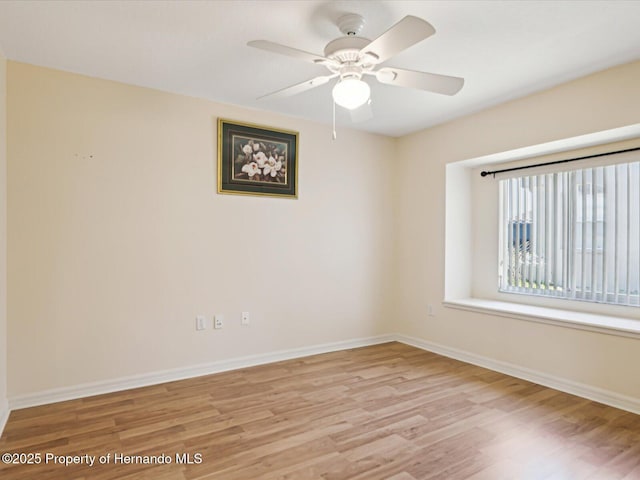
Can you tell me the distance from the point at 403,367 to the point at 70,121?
11.1ft

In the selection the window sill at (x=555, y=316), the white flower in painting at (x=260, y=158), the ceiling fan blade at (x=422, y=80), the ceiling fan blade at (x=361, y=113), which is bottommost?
the window sill at (x=555, y=316)

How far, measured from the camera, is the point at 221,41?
91.8 inches

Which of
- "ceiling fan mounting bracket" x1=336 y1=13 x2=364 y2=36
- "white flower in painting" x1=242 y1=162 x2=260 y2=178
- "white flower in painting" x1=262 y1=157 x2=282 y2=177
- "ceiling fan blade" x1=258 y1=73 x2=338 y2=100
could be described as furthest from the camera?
"white flower in painting" x1=262 y1=157 x2=282 y2=177

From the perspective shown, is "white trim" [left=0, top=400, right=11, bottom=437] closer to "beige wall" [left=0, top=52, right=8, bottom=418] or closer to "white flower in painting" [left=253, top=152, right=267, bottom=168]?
"beige wall" [left=0, top=52, right=8, bottom=418]

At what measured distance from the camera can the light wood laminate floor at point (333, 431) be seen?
1930 millimetres

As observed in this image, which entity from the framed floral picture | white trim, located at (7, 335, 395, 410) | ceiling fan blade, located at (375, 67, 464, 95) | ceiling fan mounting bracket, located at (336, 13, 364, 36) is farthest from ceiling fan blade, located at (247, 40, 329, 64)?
white trim, located at (7, 335, 395, 410)

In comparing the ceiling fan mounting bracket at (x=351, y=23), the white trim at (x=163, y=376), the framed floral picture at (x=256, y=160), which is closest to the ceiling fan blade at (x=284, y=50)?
the ceiling fan mounting bracket at (x=351, y=23)

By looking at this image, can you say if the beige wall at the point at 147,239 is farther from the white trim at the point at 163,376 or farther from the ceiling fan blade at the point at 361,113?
the ceiling fan blade at the point at 361,113

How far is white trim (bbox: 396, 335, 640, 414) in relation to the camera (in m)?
2.65

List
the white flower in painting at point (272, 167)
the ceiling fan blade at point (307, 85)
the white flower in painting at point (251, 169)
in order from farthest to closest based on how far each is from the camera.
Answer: the white flower in painting at point (272, 167) < the white flower in painting at point (251, 169) < the ceiling fan blade at point (307, 85)

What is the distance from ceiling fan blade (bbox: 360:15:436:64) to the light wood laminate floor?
2060mm

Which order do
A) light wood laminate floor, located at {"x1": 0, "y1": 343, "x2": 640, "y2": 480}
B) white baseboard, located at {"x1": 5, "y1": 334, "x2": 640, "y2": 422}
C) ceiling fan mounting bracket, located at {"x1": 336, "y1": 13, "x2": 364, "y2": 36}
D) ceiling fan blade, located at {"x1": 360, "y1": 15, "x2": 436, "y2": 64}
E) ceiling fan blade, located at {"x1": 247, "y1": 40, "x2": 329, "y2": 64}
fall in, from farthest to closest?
1. white baseboard, located at {"x1": 5, "y1": 334, "x2": 640, "y2": 422}
2. ceiling fan mounting bracket, located at {"x1": 336, "y1": 13, "x2": 364, "y2": 36}
3. light wood laminate floor, located at {"x1": 0, "y1": 343, "x2": 640, "y2": 480}
4. ceiling fan blade, located at {"x1": 247, "y1": 40, "x2": 329, "y2": 64}
5. ceiling fan blade, located at {"x1": 360, "y1": 15, "x2": 436, "y2": 64}

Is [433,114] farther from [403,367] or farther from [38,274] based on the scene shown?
[38,274]

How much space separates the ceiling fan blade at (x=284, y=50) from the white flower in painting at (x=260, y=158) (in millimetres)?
1667
